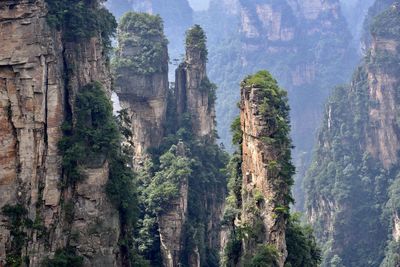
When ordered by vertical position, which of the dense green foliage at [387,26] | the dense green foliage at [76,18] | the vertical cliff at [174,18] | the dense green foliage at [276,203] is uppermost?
the vertical cliff at [174,18]

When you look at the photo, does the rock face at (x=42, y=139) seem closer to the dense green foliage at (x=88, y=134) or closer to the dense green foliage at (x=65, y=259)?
the dense green foliage at (x=65, y=259)

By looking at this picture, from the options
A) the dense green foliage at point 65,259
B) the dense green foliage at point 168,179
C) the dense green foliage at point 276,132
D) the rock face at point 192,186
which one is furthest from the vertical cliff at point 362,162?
the dense green foliage at point 65,259

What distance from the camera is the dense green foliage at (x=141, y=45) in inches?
1927

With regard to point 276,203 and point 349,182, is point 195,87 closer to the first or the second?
point 276,203

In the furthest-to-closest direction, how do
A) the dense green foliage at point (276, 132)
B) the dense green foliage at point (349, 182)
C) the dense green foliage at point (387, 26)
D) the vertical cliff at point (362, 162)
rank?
1. the dense green foliage at point (387, 26)
2. the vertical cliff at point (362, 162)
3. the dense green foliage at point (349, 182)
4. the dense green foliage at point (276, 132)

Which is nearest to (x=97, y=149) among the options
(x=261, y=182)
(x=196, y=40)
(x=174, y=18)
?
(x=261, y=182)

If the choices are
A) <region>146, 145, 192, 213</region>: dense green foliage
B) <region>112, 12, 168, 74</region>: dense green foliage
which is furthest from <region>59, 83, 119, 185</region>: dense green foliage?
<region>112, 12, 168, 74</region>: dense green foliage

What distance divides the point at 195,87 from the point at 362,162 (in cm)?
3463

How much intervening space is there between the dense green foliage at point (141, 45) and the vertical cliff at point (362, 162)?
2957cm

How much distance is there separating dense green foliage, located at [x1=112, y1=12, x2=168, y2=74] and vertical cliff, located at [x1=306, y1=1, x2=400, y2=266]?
29574 mm

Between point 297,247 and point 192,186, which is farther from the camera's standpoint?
point 192,186

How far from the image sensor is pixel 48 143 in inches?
1185

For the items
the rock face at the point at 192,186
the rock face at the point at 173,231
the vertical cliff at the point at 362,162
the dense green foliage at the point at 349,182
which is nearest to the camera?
the rock face at the point at 173,231

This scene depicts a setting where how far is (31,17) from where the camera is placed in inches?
1145
